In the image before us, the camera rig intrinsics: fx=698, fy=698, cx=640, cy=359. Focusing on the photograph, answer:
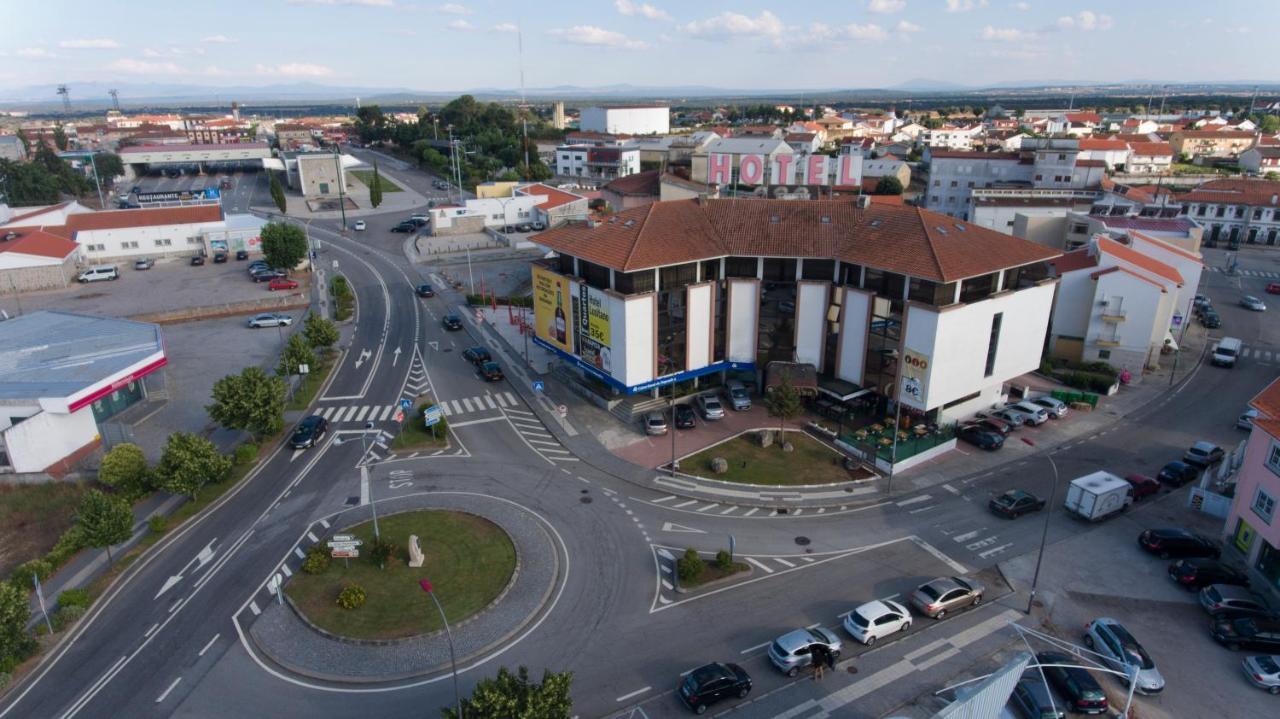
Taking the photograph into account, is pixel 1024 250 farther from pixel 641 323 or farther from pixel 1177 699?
pixel 1177 699

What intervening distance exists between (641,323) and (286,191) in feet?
453

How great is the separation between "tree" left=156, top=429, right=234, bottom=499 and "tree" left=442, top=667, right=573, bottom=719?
2722cm

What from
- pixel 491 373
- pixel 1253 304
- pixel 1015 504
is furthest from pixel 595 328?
pixel 1253 304

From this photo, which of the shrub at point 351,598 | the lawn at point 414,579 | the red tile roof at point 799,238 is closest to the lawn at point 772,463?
the red tile roof at point 799,238

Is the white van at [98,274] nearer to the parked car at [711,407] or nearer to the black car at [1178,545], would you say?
the parked car at [711,407]

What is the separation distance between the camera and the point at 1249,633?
3095 centimetres

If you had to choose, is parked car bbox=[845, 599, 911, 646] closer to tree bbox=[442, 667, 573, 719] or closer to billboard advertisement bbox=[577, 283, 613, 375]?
tree bbox=[442, 667, 573, 719]

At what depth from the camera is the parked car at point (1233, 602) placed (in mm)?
32156

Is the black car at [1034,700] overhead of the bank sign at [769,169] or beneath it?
beneath

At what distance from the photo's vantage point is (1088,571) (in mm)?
37000

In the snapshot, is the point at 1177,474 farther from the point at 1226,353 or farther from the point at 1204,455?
the point at 1226,353

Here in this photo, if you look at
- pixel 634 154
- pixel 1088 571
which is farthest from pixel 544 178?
pixel 1088 571

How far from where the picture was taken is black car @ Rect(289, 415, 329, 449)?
49969 mm

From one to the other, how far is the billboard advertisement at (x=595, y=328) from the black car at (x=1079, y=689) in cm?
3372
